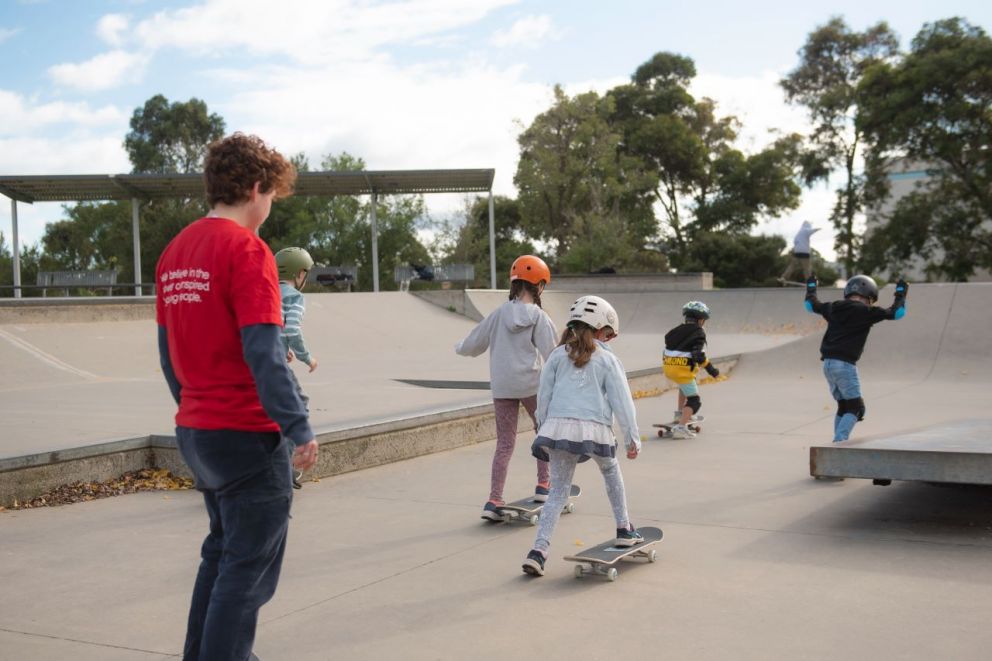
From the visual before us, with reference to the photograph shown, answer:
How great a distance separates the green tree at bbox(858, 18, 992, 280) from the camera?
107 ft

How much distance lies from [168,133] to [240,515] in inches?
2777

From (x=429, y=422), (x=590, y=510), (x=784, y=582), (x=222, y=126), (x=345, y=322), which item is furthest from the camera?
(x=222, y=126)

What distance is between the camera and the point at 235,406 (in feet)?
8.93

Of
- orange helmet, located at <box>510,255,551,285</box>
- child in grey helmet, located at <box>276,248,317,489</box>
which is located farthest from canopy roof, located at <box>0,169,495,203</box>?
orange helmet, located at <box>510,255,551,285</box>

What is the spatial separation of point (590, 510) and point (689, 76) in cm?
4822

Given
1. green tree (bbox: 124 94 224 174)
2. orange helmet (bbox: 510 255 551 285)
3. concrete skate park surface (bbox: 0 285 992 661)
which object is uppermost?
green tree (bbox: 124 94 224 174)

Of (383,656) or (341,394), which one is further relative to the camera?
(341,394)

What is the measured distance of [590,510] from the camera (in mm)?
6121

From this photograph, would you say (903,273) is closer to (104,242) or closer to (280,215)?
(280,215)

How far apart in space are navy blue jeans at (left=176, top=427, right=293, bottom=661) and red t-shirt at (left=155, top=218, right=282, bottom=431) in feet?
0.19

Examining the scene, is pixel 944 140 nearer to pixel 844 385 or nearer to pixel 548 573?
pixel 844 385

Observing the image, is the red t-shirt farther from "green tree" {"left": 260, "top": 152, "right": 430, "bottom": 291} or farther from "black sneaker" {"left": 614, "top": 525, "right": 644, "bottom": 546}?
"green tree" {"left": 260, "top": 152, "right": 430, "bottom": 291}

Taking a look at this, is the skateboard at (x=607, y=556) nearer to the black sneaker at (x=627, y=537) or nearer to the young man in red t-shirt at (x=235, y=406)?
the black sneaker at (x=627, y=537)

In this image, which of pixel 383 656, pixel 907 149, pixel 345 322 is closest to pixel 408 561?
pixel 383 656
